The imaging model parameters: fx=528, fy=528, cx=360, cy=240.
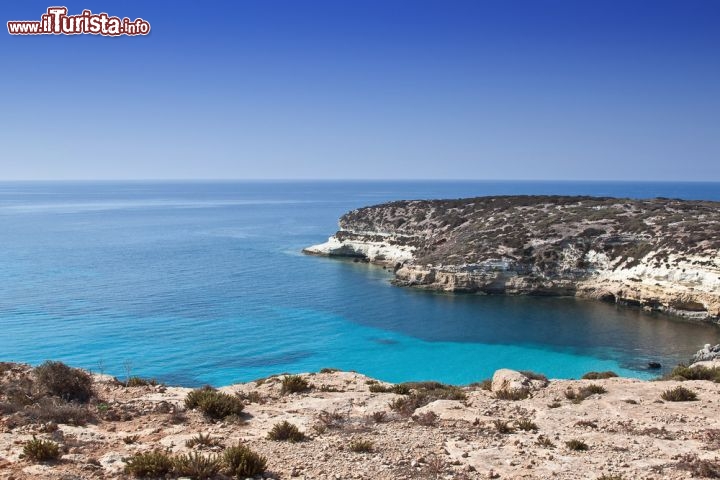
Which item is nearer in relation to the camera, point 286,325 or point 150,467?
point 150,467

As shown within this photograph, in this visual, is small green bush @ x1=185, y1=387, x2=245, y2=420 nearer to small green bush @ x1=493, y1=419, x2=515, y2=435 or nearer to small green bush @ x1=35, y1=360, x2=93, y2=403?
small green bush @ x1=35, y1=360, x2=93, y2=403

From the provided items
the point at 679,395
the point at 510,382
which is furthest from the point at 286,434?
the point at 679,395

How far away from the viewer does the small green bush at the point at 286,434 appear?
12.1 metres

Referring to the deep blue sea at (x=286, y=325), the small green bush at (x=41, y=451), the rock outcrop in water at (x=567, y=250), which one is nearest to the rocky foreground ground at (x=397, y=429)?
the small green bush at (x=41, y=451)

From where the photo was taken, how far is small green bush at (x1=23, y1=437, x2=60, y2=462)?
33.6 ft

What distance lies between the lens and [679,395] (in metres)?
16.0

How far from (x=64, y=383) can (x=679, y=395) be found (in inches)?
714

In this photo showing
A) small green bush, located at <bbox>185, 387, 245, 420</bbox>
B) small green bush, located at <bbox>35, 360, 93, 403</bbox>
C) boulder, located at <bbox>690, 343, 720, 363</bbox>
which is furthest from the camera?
boulder, located at <bbox>690, 343, 720, 363</bbox>

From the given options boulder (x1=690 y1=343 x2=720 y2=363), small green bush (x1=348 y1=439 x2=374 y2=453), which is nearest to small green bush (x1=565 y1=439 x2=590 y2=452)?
small green bush (x1=348 y1=439 x2=374 y2=453)

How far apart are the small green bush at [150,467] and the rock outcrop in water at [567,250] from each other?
49069mm

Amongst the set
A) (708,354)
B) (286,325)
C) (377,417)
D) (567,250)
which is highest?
(377,417)

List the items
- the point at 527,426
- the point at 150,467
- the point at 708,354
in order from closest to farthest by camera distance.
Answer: the point at 150,467, the point at 527,426, the point at 708,354

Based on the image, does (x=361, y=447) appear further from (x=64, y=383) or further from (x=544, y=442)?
(x=64, y=383)

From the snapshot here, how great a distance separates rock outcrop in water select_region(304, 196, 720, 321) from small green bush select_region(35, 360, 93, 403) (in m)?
47.7
